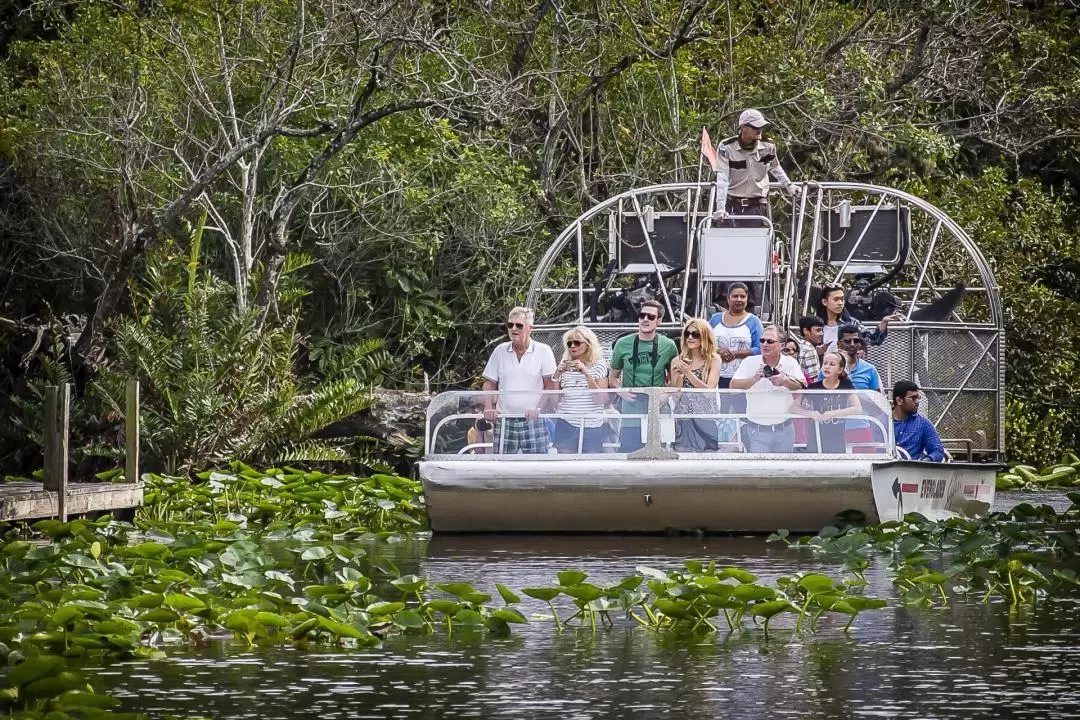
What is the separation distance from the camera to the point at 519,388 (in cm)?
1484

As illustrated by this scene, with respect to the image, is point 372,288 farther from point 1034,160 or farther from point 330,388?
point 1034,160

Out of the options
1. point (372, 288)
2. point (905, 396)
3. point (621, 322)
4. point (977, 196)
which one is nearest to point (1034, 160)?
point (977, 196)

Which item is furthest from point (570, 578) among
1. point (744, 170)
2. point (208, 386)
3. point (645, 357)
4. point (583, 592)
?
point (208, 386)

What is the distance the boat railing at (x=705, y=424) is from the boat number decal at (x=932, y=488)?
2.20 feet

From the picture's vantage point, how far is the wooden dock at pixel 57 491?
1379 cm

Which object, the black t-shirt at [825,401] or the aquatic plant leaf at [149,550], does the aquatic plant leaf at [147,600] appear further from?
the black t-shirt at [825,401]

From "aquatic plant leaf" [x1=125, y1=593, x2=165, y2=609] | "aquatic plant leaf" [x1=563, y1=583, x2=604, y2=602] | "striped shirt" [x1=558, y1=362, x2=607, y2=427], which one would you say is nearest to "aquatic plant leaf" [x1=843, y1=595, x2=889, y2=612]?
"aquatic plant leaf" [x1=563, y1=583, x2=604, y2=602]

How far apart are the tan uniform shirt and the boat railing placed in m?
4.18

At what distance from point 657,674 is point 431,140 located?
16192mm

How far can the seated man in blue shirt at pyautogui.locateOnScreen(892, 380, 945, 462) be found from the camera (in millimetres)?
15508

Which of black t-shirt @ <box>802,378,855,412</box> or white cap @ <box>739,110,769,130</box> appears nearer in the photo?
black t-shirt @ <box>802,378,855,412</box>

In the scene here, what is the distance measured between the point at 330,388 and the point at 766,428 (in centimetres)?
691

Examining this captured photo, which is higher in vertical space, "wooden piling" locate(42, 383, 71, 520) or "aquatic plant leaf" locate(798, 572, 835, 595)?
"wooden piling" locate(42, 383, 71, 520)

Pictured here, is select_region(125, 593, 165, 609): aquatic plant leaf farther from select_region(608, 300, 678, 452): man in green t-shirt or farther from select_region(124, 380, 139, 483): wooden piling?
select_region(124, 380, 139, 483): wooden piling
